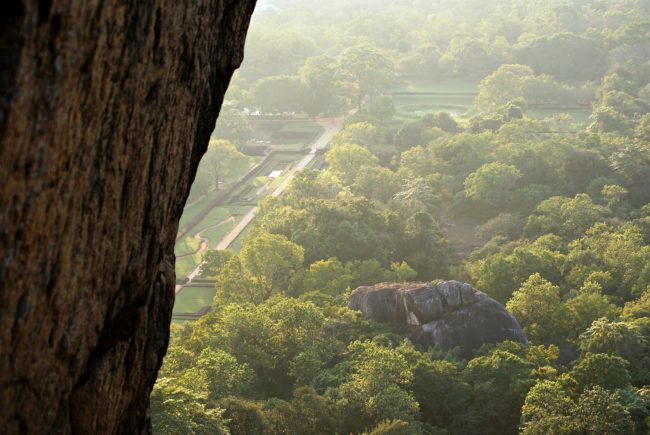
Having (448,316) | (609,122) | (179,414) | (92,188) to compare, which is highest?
(92,188)

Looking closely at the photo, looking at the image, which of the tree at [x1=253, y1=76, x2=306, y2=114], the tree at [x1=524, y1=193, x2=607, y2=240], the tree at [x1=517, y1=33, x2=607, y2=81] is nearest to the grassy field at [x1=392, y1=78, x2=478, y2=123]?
the tree at [x1=517, y1=33, x2=607, y2=81]

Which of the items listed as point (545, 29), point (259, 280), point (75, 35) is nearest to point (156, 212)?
point (75, 35)

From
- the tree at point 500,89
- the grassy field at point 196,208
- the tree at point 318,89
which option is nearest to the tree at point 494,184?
the grassy field at point 196,208

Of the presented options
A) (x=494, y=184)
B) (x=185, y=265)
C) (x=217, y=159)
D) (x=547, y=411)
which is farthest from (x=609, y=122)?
(x=547, y=411)

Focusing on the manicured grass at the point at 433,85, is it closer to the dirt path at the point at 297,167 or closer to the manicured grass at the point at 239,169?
the dirt path at the point at 297,167

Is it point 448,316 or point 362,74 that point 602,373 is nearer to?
point 448,316

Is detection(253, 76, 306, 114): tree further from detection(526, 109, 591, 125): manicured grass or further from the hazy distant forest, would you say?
detection(526, 109, 591, 125): manicured grass

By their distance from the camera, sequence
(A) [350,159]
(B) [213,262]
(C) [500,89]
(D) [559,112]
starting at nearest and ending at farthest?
1. (B) [213,262]
2. (A) [350,159]
3. (C) [500,89]
4. (D) [559,112]

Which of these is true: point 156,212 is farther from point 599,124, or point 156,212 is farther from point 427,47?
point 427,47

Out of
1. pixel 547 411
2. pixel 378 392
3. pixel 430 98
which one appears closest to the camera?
pixel 547 411
